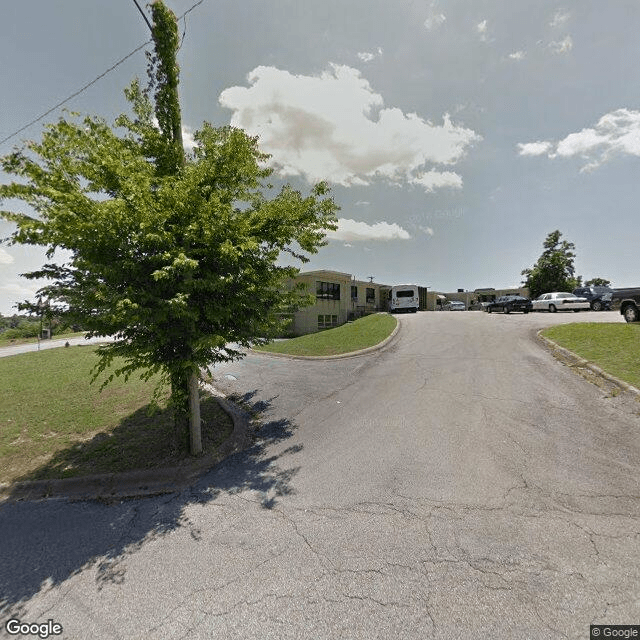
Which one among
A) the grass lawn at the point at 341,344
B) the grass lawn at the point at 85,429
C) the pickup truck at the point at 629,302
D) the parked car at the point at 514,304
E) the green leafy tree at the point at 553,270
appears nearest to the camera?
the grass lawn at the point at 85,429

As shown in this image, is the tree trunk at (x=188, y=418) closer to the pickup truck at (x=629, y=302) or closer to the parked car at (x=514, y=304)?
the pickup truck at (x=629, y=302)

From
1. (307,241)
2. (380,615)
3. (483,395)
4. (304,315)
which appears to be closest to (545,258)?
(304,315)

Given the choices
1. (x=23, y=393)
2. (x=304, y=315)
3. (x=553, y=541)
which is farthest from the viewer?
(x=304, y=315)

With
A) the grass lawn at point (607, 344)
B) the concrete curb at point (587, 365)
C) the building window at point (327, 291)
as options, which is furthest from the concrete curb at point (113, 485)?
the building window at point (327, 291)

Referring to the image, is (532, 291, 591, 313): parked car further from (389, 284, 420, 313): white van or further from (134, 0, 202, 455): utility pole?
(134, 0, 202, 455): utility pole

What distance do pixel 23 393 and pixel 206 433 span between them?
6.91 m

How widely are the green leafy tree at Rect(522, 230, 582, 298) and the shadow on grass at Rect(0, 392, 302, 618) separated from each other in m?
49.2

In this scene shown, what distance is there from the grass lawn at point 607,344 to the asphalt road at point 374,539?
70.3 inches

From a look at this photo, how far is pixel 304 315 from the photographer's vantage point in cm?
2323

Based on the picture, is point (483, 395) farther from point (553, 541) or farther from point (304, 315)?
point (304, 315)

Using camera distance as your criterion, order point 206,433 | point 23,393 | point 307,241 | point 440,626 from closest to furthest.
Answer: point 440,626
point 307,241
point 206,433
point 23,393

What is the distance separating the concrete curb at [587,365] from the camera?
6273 millimetres

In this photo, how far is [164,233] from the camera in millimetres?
4211

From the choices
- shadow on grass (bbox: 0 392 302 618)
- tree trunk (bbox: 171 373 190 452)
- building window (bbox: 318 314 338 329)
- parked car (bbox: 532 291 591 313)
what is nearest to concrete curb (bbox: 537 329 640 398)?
shadow on grass (bbox: 0 392 302 618)
